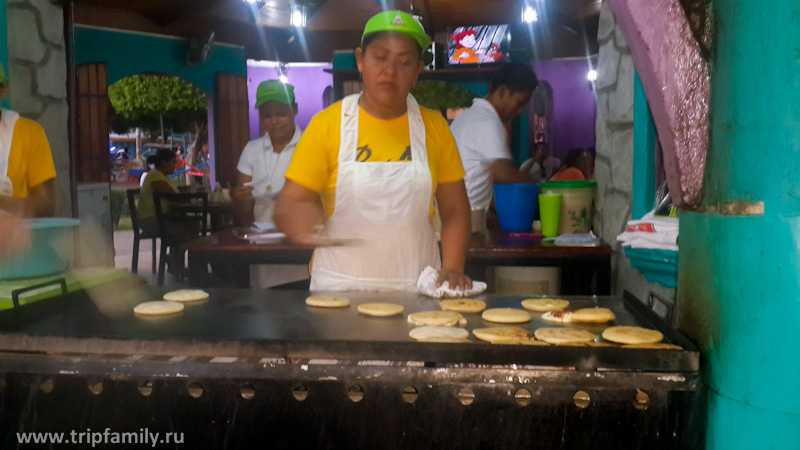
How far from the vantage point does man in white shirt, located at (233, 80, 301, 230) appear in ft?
13.6

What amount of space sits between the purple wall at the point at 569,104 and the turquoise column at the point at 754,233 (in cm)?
950

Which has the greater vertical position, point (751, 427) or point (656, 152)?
point (656, 152)

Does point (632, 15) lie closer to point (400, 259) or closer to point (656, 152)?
point (400, 259)

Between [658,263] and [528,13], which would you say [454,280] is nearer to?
[658,263]

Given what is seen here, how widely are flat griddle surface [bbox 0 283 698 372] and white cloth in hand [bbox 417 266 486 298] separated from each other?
0.04 m

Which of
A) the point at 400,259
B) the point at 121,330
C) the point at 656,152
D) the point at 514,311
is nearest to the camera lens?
the point at 121,330

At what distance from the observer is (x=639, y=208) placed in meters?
Answer: 2.72

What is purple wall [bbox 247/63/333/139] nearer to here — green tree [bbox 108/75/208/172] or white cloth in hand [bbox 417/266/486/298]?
green tree [bbox 108/75/208/172]

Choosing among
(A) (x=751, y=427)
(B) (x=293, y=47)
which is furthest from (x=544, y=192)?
(B) (x=293, y=47)

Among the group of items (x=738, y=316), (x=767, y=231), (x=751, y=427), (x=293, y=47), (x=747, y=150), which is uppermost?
(x=293, y=47)

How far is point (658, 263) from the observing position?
6.63ft

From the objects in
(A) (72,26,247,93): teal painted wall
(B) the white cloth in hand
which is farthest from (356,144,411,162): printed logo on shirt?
(A) (72,26,247,93): teal painted wall

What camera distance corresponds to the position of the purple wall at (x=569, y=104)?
10375 mm

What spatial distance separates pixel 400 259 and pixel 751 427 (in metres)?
1.43
